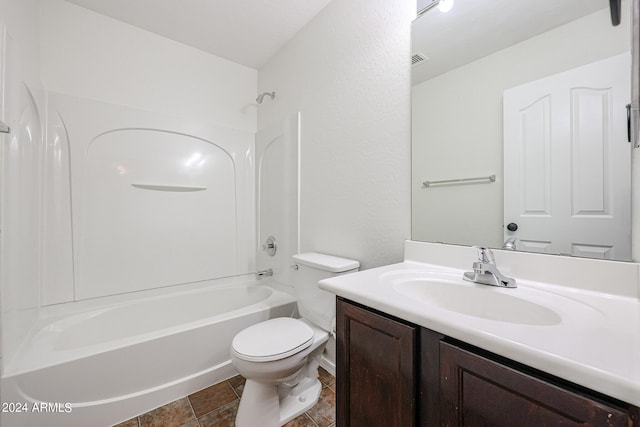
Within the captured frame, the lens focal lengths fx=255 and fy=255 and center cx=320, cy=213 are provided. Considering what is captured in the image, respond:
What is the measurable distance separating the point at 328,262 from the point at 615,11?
4.74 ft

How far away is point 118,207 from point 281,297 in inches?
54.1

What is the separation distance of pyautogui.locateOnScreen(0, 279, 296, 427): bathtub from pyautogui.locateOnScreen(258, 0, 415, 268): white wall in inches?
31.2

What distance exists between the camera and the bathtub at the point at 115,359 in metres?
1.14

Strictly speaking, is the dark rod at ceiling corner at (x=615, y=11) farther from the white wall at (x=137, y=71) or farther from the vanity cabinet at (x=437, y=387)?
the white wall at (x=137, y=71)

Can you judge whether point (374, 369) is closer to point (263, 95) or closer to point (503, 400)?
point (503, 400)

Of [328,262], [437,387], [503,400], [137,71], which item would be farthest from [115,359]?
[137,71]

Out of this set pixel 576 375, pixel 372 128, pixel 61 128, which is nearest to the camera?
pixel 576 375

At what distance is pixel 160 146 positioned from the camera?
80.4 inches

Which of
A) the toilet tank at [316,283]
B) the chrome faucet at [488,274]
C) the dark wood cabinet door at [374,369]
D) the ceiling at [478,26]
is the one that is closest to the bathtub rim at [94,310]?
the toilet tank at [316,283]

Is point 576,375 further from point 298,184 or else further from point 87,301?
point 87,301

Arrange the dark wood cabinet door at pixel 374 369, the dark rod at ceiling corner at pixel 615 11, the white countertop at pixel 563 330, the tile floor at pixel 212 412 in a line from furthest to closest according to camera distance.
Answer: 1. the tile floor at pixel 212 412
2. the dark rod at ceiling corner at pixel 615 11
3. the dark wood cabinet door at pixel 374 369
4. the white countertop at pixel 563 330

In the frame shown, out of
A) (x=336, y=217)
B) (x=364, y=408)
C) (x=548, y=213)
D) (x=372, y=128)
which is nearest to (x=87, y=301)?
(x=336, y=217)

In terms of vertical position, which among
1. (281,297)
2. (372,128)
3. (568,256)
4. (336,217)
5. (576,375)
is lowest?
(281,297)

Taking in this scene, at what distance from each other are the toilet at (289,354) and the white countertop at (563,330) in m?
0.55
